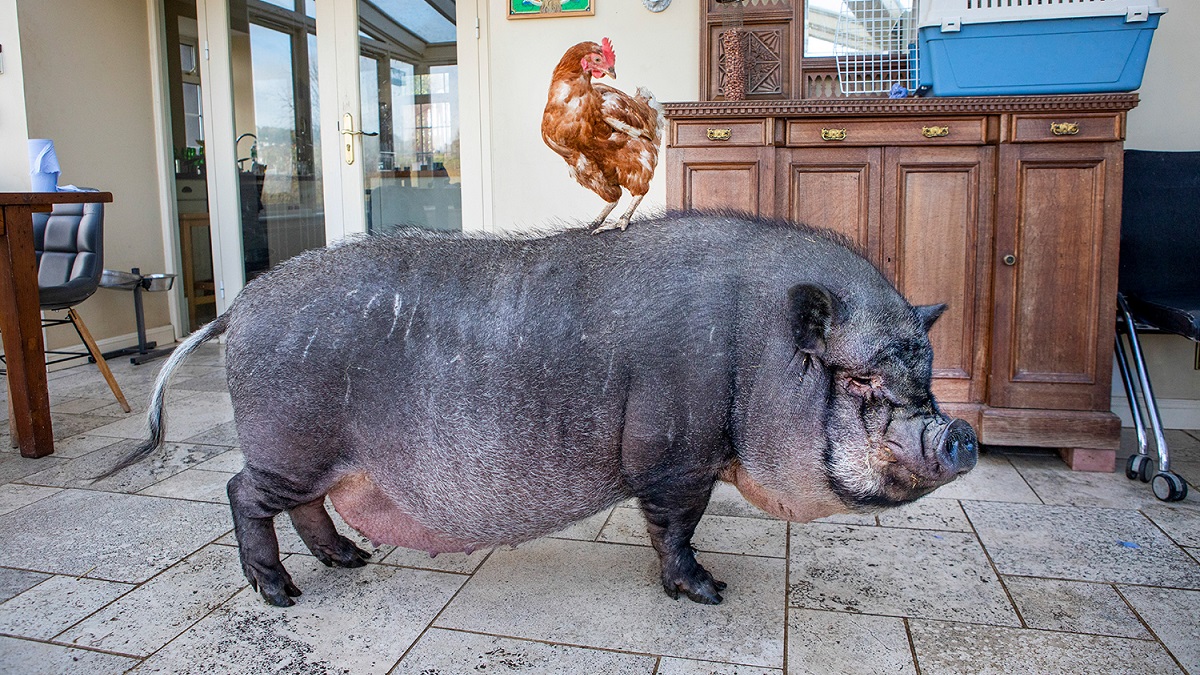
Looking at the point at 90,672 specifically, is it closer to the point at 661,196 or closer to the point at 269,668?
the point at 269,668

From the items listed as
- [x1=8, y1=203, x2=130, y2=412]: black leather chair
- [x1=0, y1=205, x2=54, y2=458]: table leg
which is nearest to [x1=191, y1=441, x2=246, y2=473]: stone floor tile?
[x1=0, y1=205, x2=54, y2=458]: table leg

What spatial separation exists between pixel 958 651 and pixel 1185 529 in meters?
1.35

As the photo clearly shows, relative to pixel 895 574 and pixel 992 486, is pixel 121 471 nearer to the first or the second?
pixel 895 574

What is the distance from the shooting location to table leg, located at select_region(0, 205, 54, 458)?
11.6 ft

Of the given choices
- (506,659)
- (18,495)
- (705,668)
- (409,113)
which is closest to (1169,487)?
(705,668)

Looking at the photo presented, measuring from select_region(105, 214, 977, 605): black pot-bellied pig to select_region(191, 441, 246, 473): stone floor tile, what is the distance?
1327 mm

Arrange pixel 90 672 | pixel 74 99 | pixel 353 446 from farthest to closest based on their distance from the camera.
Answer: pixel 74 99 < pixel 353 446 < pixel 90 672

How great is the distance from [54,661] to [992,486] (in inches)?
123

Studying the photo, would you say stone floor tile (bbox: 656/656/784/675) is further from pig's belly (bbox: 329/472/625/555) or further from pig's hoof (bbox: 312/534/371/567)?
pig's hoof (bbox: 312/534/371/567)

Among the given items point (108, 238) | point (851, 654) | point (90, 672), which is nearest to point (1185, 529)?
point (851, 654)

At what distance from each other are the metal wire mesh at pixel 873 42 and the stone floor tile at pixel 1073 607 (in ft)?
8.44

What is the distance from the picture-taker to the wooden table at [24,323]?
353 cm

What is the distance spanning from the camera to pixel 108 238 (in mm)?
5969

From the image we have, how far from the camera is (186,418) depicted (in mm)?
4395
